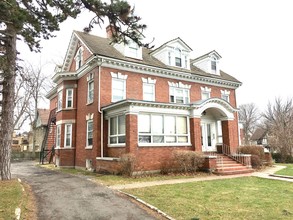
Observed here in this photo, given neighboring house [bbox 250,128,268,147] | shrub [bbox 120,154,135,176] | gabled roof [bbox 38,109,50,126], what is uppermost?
gabled roof [bbox 38,109,50,126]

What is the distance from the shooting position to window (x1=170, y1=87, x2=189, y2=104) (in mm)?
20484

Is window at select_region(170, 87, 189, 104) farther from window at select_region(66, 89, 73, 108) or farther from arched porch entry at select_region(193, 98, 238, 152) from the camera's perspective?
window at select_region(66, 89, 73, 108)

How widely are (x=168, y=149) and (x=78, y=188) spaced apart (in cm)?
695

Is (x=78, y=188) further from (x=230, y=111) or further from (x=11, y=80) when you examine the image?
(x=230, y=111)

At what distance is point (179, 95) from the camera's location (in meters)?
20.9

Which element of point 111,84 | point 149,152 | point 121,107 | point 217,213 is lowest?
point 217,213

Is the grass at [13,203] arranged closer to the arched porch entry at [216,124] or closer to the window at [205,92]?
the arched porch entry at [216,124]

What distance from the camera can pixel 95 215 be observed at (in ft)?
22.0

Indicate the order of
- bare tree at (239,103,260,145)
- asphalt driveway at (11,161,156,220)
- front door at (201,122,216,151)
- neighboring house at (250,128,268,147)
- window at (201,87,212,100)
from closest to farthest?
asphalt driveway at (11,161,156,220)
front door at (201,122,216,151)
window at (201,87,212,100)
neighboring house at (250,128,268,147)
bare tree at (239,103,260,145)

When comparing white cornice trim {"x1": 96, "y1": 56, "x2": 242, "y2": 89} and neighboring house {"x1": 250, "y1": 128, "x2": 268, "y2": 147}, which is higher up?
white cornice trim {"x1": 96, "y1": 56, "x2": 242, "y2": 89}

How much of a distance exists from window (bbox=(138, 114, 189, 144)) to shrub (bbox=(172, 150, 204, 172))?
125 cm

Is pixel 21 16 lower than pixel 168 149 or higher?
higher

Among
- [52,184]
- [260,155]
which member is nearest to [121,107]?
[52,184]

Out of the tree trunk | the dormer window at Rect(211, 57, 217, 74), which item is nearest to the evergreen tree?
the tree trunk
